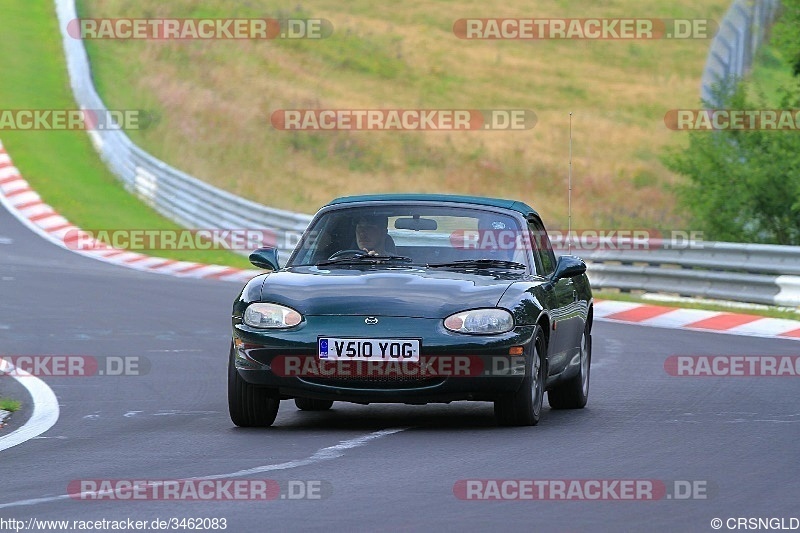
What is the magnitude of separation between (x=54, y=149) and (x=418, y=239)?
31230mm

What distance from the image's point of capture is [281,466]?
8.44 m

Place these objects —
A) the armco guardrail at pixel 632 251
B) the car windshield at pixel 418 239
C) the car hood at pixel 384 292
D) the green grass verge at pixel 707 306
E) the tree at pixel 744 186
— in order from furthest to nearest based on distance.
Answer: the tree at pixel 744 186 → the armco guardrail at pixel 632 251 → the green grass verge at pixel 707 306 → the car windshield at pixel 418 239 → the car hood at pixel 384 292

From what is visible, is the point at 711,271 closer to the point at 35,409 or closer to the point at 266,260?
the point at 266,260

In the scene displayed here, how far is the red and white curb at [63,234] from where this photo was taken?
27.3m

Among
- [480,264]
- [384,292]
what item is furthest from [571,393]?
[384,292]

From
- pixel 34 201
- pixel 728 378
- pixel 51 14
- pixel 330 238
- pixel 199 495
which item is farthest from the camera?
pixel 51 14

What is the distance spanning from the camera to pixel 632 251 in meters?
23.6

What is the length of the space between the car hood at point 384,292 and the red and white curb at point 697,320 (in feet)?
26.8

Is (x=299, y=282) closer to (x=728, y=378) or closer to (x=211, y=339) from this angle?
(x=728, y=378)

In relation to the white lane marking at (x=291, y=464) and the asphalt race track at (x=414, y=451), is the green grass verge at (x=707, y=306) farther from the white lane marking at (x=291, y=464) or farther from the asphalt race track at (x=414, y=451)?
the white lane marking at (x=291, y=464)

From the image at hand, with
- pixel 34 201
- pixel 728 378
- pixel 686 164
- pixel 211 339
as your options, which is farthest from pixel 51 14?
pixel 728 378

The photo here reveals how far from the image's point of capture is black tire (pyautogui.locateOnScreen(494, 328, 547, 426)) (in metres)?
10.1

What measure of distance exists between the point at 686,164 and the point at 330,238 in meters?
15.9

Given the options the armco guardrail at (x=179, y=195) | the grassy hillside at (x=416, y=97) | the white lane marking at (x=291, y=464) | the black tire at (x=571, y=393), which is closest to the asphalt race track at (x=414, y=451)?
the white lane marking at (x=291, y=464)
